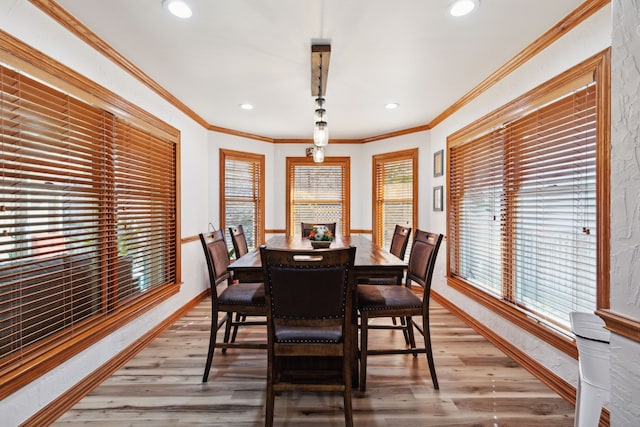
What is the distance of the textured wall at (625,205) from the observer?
86 centimetres

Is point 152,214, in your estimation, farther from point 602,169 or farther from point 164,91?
point 602,169

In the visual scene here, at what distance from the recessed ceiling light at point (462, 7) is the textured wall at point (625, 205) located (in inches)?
38.3

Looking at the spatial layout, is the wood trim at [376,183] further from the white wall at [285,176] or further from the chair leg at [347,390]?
the chair leg at [347,390]

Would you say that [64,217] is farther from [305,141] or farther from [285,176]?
[305,141]

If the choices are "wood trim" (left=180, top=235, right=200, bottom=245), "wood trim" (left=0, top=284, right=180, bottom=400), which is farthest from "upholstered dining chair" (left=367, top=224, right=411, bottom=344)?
"wood trim" (left=180, top=235, right=200, bottom=245)

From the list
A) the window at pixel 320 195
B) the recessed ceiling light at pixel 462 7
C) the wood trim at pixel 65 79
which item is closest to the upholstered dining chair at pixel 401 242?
the recessed ceiling light at pixel 462 7

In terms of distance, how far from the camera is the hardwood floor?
1.76 m

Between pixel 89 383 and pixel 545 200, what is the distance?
130 inches

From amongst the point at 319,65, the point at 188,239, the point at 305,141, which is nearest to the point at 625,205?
the point at 319,65

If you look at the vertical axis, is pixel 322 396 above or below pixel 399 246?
below

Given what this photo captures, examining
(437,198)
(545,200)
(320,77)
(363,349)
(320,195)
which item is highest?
(320,77)

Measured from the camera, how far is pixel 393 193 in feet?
15.8

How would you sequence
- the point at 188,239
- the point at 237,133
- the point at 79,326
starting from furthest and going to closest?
the point at 237,133, the point at 188,239, the point at 79,326

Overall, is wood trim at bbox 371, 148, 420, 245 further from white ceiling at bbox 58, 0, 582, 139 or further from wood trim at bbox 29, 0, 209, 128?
wood trim at bbox 29, 0, 209, 128
